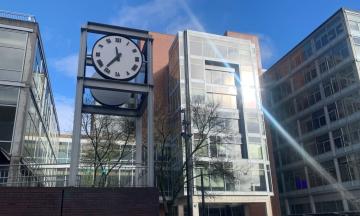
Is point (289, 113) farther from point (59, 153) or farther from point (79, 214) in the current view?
point (79, 214)

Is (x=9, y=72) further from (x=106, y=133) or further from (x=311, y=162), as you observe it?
(x=311, y=162)

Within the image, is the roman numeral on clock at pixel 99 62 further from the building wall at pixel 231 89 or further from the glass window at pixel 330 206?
the glass window at pixel 330 206

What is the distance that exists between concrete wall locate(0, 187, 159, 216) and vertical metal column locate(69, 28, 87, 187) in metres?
0.80

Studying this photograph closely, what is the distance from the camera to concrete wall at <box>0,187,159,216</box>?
912 centimetres

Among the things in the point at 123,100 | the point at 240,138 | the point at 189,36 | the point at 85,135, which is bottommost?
the point at 123,100

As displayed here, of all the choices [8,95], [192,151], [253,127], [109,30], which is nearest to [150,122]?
[109,30]

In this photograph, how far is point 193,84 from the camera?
4175cm

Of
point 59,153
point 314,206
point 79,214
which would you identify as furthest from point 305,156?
point 79,214

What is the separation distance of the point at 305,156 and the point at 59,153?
3184 cm

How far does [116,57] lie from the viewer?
12.3 meters

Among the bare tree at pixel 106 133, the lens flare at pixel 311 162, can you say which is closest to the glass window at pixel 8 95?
the bare tree at pixel 106 133

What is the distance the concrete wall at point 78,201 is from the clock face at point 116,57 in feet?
13.1

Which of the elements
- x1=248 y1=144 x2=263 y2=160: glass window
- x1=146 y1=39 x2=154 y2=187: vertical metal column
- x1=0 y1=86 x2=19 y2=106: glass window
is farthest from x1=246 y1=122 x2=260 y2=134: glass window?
x1=146 y1=39 x2=154 y2=187: vertical metal column

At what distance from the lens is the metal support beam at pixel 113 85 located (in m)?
11.7
